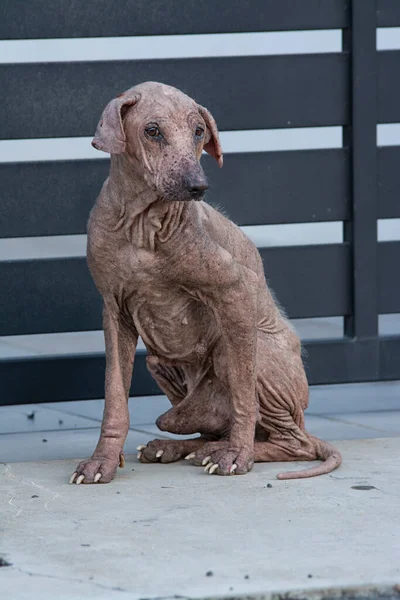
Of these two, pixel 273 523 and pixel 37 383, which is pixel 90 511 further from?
pixel 37 383

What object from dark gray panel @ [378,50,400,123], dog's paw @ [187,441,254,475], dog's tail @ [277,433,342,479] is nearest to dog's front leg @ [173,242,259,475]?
dog's paw @ [187,441,254,475]

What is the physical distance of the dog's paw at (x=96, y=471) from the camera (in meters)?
5.12

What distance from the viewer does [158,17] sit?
6496 mm

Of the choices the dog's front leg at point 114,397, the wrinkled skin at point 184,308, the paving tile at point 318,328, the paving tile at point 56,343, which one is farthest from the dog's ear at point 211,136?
the paving tile at point 318,328

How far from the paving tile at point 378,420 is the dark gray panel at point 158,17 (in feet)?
→ 7.19

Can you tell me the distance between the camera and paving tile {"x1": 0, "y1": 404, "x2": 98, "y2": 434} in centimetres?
680

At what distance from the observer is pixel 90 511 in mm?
4660

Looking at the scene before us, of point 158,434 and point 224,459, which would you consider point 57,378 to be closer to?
point 158,434

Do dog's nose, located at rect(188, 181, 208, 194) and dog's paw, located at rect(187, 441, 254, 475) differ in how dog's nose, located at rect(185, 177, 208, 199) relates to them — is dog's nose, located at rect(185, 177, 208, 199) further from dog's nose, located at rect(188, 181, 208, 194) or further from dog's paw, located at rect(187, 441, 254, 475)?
dog's paw, located at rect(187, 441, 254, 475)

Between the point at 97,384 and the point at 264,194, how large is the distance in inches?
54.6

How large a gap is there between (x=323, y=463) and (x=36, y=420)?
2.23m

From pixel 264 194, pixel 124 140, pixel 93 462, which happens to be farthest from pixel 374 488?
pixel 264 194

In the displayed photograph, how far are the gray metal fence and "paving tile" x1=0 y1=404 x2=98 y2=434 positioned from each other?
307 millimetres

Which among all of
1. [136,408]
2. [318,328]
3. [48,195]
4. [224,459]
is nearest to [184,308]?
[224,459]
